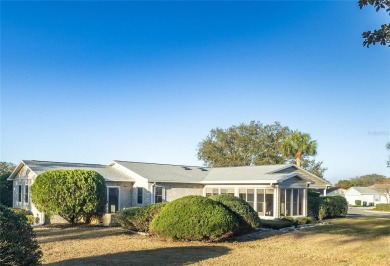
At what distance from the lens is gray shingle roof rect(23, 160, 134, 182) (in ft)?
88.9

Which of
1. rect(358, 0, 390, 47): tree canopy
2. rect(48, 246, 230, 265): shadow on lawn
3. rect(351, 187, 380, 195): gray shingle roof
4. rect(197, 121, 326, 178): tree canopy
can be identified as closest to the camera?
rect(358, 0, 390, 47): tree canopy

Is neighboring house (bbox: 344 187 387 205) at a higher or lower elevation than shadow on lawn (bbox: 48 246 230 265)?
lower

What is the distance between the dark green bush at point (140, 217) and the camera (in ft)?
59.7

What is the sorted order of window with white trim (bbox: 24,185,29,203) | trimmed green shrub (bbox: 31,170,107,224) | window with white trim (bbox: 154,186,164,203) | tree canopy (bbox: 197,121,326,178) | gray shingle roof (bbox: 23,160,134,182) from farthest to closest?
tree canopy (bbox: 197,121,326,178) < window with white trim (bbox: 154,186,164,203) < window with white trim (bbox: 24,185,29,203) < gray shingle roof (bbox: 23,160,134,182) < trimmed green shrub (bbox: 31,170,107,224)

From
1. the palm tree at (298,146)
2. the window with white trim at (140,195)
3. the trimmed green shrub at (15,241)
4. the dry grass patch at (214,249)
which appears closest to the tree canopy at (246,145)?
the palm tree at (298,146)

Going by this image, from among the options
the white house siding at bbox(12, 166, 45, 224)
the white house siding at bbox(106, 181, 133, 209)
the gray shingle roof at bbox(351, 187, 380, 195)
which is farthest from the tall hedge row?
the gray shingle roof at bbox(351, 187, 380, 195)

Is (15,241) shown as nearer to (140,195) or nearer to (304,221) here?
(304,221)

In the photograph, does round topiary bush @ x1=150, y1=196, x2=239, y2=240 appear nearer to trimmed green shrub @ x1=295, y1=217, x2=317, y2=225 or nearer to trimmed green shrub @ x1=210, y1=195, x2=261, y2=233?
trimmed green shrub @ x1=210, y1=195, x2=261, y2=233

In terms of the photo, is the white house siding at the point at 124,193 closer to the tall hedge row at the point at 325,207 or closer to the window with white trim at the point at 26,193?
the window with white trim at the point at 26,193

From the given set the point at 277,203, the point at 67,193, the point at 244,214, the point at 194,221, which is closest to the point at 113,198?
the point at 67,193

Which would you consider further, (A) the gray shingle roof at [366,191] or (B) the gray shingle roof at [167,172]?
(A) the gray shingle roof at [366,191]

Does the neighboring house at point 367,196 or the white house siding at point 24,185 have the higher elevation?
the white house siding at point 24,185

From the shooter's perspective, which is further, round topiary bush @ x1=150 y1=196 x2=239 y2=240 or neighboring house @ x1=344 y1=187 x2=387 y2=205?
neighboring house @ x1=344 y1=187 x2=387 y2=205

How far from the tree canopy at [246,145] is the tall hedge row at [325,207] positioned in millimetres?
24076
